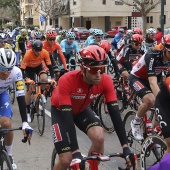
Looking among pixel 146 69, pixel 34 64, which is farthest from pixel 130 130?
pixel 34 64

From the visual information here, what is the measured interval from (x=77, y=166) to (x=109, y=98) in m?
1.08

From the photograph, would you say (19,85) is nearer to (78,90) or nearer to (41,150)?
(78,90)

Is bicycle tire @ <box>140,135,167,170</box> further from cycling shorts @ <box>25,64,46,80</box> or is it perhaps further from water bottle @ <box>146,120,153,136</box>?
cycling shorts @ <box>25,64,46,80</box>

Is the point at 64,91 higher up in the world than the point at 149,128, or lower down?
higher up

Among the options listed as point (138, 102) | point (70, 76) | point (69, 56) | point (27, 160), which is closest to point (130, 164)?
point (70, 76)

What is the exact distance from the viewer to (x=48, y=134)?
25.5 feet

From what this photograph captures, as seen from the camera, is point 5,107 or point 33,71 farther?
point 33,71

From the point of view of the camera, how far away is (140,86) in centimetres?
602

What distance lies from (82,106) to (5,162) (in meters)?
1.11

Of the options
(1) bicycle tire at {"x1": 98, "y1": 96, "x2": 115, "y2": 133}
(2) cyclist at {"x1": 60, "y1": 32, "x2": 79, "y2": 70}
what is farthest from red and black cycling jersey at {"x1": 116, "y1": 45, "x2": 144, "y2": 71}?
(2) cyclist at {"x1": 60, "y1": 32, "x2": 79, "y2": 70}

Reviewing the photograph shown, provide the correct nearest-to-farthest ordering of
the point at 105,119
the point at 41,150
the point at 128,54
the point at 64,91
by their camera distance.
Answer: the point at 64,91, the point at 41,150, the point at 105,119, the point at 128,54

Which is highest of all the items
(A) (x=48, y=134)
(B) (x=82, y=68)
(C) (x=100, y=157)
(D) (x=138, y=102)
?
(B) (x=82, y=68)

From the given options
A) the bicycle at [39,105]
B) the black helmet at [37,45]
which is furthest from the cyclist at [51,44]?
the bicycle at [39,105]

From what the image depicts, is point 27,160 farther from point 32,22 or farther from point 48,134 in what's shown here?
point 32,22
